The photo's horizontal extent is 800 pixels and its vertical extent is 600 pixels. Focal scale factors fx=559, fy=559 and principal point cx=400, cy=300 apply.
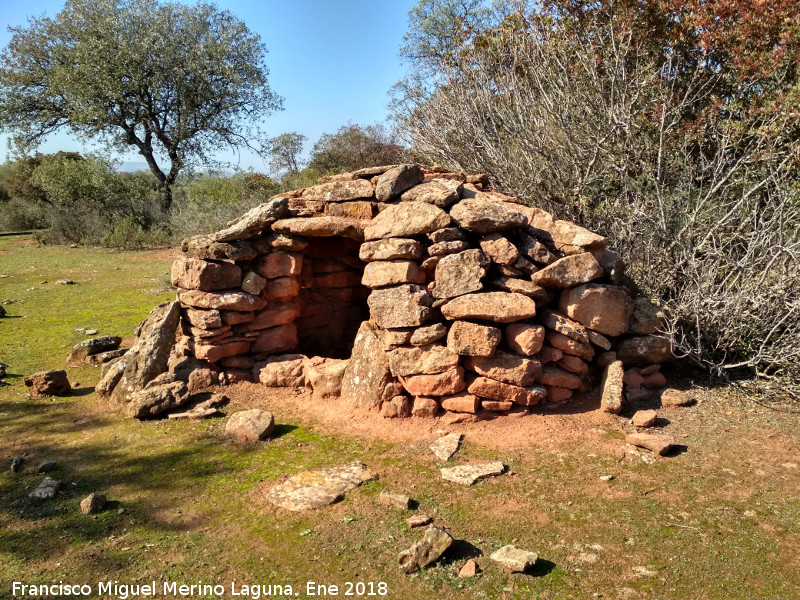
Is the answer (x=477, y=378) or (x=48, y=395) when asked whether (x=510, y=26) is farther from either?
(x=48, y=395)

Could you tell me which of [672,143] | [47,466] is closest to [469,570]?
[47,466]

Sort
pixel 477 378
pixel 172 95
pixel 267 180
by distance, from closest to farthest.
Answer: pixel 477 378
pixel 172 95
pixel 267 180

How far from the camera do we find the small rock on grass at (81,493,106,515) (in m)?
4.32

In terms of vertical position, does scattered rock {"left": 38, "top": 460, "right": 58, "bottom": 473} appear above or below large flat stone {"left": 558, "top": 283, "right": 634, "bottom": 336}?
below

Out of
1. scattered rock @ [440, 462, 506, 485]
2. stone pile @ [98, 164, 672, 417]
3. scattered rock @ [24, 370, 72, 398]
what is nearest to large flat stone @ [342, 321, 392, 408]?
stone pile @ [98, 164, 672, 417]

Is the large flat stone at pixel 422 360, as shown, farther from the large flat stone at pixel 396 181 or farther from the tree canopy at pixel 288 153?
the tree canopy at pixel 288 153

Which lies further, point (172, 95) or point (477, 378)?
point (172, 95)

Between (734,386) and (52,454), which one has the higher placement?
(734,386)

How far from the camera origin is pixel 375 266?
6.23m

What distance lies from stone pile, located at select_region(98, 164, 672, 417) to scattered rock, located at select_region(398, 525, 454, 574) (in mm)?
2122

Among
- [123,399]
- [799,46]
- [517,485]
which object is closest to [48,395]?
[123,399]

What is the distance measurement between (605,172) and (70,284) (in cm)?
1212

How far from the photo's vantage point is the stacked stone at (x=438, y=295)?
226 inches

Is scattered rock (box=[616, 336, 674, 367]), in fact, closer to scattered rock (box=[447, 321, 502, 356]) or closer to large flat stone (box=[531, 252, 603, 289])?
large flat stone (box=[531, 252, 603, 289])
